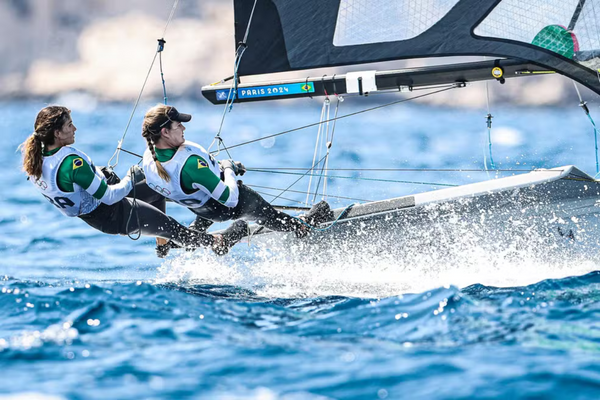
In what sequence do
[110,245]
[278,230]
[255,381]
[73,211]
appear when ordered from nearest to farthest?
[255,381] < [73,211] < [278,230] < [110,245]

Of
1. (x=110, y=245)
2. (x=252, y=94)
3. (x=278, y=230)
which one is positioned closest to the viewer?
(x=278, y=230)

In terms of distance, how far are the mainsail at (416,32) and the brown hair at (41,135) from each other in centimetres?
133

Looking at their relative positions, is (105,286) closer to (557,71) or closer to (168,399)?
(168,399)

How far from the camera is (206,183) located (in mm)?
3699

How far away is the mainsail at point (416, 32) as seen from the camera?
378cm

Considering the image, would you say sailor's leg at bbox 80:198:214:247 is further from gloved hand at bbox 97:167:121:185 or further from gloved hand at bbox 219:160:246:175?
gloved hand at bbox 219:160:246:175

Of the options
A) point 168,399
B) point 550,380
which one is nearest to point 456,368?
point 550,380

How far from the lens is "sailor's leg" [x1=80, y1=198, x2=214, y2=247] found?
388 centimetres

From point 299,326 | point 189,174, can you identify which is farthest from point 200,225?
point 299,326

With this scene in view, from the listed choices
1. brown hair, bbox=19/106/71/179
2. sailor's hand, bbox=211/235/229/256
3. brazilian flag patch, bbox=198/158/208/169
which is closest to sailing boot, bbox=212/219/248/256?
sailor's hand, bbox=211/235/229/256

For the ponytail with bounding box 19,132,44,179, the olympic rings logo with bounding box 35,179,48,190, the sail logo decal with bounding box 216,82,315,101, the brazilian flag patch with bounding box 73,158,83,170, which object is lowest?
the olympic rings logo with bounding box 35,179,48,190

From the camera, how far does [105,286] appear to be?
355cm

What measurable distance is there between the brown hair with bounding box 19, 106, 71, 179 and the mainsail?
133cm

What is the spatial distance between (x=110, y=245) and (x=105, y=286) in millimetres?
2617
